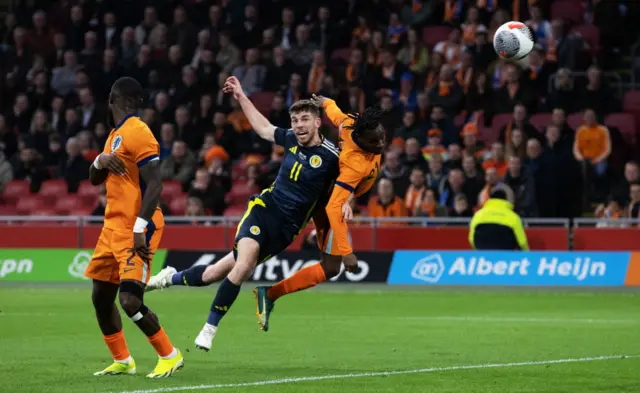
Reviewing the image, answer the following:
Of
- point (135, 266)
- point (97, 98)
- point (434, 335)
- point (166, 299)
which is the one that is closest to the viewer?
point (135, 266)

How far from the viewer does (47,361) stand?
11.6 meters

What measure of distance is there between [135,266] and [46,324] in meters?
6.16

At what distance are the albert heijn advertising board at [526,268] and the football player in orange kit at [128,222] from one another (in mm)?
12092

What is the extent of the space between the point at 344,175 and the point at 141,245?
99.4 inches

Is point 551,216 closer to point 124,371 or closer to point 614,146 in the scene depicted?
point 614,146

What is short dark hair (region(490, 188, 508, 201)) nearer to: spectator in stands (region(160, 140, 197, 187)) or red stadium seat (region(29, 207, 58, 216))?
spectator in stands (region(160, 140, 197, 187))

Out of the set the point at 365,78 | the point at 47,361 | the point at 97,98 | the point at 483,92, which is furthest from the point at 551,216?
the point at 47,361

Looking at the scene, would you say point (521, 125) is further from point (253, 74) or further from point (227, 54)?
point (227, 54)

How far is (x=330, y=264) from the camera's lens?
1202cm

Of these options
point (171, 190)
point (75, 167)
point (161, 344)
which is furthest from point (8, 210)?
point (161, 344)

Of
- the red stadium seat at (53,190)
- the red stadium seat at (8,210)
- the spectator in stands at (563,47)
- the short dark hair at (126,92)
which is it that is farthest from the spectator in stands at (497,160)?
the short dark hair at (126,92)

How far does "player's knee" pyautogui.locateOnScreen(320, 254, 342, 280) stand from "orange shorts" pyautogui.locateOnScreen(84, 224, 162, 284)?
7.24 ft

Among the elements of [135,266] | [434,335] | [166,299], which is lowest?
[166,299]

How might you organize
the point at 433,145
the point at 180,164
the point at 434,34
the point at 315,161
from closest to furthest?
the point at 315,161 → the point at 433,145 → the point at 180,164 → the point at 434,34
